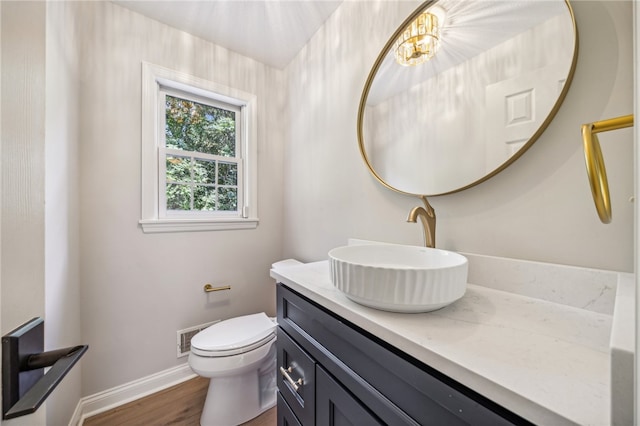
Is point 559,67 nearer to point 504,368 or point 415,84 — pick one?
point 415,84

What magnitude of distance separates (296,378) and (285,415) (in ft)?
0.67

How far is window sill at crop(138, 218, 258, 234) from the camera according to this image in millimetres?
1529

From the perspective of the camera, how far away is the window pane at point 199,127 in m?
1.70

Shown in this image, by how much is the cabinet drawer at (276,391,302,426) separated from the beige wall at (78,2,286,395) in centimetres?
103

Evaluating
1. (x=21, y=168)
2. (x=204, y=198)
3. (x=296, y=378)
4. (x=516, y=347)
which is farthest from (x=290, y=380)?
(x=204, y=198)

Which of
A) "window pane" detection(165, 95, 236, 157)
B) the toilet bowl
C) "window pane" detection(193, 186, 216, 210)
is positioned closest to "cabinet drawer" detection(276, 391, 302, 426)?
the toilet bowl

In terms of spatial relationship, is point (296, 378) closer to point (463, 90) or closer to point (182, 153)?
point (463, 90)

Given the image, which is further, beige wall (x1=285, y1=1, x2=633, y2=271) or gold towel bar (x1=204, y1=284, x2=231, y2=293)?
gold towel bar (x1=204, y1=284, x2=231, y2=293)

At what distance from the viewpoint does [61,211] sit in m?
1.03

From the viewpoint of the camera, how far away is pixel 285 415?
2.89 feet

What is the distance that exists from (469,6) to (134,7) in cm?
186

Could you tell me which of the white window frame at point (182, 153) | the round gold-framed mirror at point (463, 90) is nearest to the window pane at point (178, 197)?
the white window frame at point (182, 153)

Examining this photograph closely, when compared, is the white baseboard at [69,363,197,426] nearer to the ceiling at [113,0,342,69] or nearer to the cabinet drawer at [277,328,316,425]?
the cabinet drawer at [277,328,316,425]

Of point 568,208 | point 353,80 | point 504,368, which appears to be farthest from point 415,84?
point 504,368
